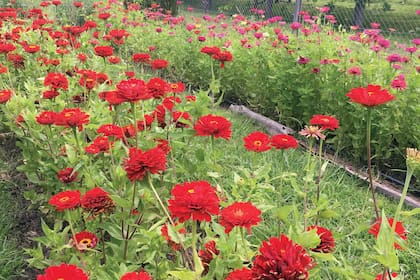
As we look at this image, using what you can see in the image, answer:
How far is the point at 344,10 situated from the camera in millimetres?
11875

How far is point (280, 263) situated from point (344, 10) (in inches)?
481

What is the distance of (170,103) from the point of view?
68.9 inches

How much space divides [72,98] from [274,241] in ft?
6.43

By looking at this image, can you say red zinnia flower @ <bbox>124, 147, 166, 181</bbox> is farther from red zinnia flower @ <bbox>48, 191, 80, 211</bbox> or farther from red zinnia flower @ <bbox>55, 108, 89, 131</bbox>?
red zinnia flower @ <bbox>55, 108, 89, 131</bbox>

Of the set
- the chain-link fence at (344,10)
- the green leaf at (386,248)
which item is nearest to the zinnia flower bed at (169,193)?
the green leaf at (386,248)

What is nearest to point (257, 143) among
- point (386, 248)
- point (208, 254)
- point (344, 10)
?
point (208, 254)

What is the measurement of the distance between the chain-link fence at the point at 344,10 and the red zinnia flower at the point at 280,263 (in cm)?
460

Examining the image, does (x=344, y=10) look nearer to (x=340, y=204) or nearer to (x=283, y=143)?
(x=340, y=204)

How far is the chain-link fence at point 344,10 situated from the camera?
6.71 m

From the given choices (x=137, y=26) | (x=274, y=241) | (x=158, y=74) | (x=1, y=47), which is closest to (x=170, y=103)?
(x=274, y=241)

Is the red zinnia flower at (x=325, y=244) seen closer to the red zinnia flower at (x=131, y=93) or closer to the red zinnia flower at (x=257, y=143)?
the red zinnia flower at (x=257, y=143)

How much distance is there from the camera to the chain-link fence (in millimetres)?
6711

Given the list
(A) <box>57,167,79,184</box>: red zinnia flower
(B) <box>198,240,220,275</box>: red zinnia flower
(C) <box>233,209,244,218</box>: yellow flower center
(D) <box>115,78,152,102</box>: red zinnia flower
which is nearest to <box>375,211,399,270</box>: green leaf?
(C) <box>233,209,244,218</box>: yellow flower center

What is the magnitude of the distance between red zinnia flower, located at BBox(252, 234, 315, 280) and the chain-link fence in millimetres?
4597
